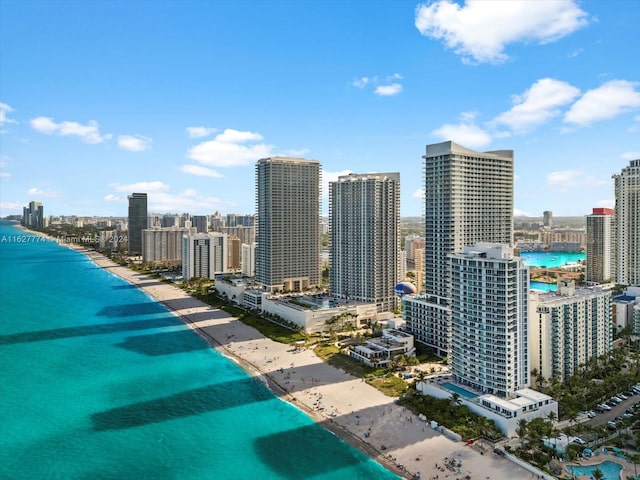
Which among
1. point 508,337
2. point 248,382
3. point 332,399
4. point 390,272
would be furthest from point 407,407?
point 390,272

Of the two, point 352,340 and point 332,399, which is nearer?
point 332,399

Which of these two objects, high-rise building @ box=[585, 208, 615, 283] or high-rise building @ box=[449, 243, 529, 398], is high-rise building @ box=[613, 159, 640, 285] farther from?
high-rise building @ box=[449, 243, 529, 398]

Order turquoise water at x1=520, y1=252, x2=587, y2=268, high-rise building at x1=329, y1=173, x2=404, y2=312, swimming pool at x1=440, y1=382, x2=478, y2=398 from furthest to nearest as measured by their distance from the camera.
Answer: turquoise water at x1=520, y1=252, x2=587, y2=268, high-rise building at x1=329, y1=173, x2=404, y2=312, swimming pool at x1=440, y1=382, x2=478, y2=398

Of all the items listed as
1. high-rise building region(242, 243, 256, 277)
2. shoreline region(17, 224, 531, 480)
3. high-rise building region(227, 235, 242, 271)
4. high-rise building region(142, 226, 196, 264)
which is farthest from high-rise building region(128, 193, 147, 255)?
shoreline region(17, 224, 531, 480)

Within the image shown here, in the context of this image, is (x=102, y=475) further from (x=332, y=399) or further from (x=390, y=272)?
(x=390, y=272)

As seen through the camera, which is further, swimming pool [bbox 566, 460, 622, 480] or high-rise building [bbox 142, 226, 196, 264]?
high-rise building [bbox 142, 226, 196, 264]

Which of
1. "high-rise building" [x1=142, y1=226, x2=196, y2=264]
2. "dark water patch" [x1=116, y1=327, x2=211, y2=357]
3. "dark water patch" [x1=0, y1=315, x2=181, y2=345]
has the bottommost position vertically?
"dark water patch" [x1=116, y1=327, x2=211, y2=357]

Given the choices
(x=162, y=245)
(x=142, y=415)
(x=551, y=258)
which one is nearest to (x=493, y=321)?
(x=142, y=415)
